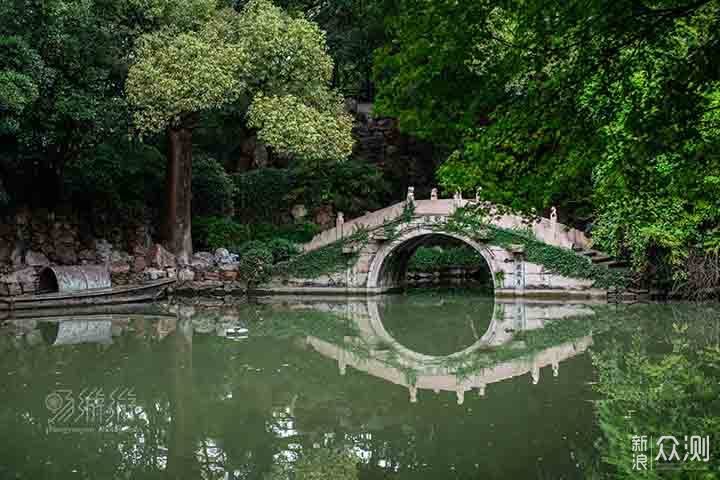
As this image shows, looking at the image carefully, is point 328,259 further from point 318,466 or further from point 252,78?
point 318,466

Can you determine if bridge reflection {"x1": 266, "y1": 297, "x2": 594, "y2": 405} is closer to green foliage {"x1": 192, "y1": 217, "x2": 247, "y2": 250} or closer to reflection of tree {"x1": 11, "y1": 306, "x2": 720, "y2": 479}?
reflection of tree {"x1": 11, "y1": 306, "x2": 720, "y2": 479}

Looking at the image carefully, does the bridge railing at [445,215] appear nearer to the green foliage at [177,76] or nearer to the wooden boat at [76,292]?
the wooden boat at [76,292]

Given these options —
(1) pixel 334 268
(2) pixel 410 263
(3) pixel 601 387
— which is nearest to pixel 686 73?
(3) pixel 601 387

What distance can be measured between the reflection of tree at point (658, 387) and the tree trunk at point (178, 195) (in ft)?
41.2

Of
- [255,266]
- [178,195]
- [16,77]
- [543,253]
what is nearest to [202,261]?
[255,266]

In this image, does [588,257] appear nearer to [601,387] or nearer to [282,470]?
[601,387]

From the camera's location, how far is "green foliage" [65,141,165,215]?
872 inches

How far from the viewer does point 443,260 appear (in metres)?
27.7

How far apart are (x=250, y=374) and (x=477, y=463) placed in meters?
4.84

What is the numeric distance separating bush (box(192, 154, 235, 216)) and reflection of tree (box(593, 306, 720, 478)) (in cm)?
1494

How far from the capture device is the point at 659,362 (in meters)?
10.6

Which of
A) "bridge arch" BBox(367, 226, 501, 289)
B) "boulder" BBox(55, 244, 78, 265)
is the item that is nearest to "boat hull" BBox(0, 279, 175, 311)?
"boulder" BBox(55, 244, 78, 265)

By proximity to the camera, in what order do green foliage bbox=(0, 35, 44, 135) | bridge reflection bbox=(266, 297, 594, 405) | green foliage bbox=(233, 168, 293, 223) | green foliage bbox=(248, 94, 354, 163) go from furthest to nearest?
green foliage bbox=(233, 168, 293, 223), green foliage bbox=(248, 94, 354, 163), green foliage bbox=(0, 35, 44, 135), bridge reflection bbox=(266, 297, 594, 405)

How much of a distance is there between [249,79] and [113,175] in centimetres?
576
